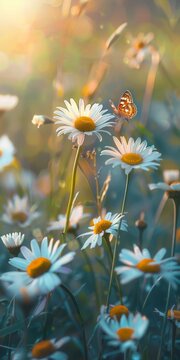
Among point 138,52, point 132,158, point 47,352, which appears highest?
point 138,52

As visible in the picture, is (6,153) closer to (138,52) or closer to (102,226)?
(138,52)

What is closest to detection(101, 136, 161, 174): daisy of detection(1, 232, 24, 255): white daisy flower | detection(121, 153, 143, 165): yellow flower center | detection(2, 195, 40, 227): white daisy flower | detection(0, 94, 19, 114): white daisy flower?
detection(121, 153, 143, 165): yellow flower center

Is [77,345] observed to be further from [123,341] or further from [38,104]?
[38,104]

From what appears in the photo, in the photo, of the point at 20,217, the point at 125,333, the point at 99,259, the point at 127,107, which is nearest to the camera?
the point at 125,333

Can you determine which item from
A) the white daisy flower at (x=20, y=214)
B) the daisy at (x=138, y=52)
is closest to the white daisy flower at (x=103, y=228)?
the white daisy flower at (x=20, y=214)

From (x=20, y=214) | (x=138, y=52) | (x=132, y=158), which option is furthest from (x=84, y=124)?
(x=138, y=52)

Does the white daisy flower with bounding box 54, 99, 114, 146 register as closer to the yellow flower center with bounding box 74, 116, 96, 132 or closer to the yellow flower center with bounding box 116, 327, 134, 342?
the yellow flower center with bounding box 74, 116, 96, 132

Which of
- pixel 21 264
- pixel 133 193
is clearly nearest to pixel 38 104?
pixel 133 193
